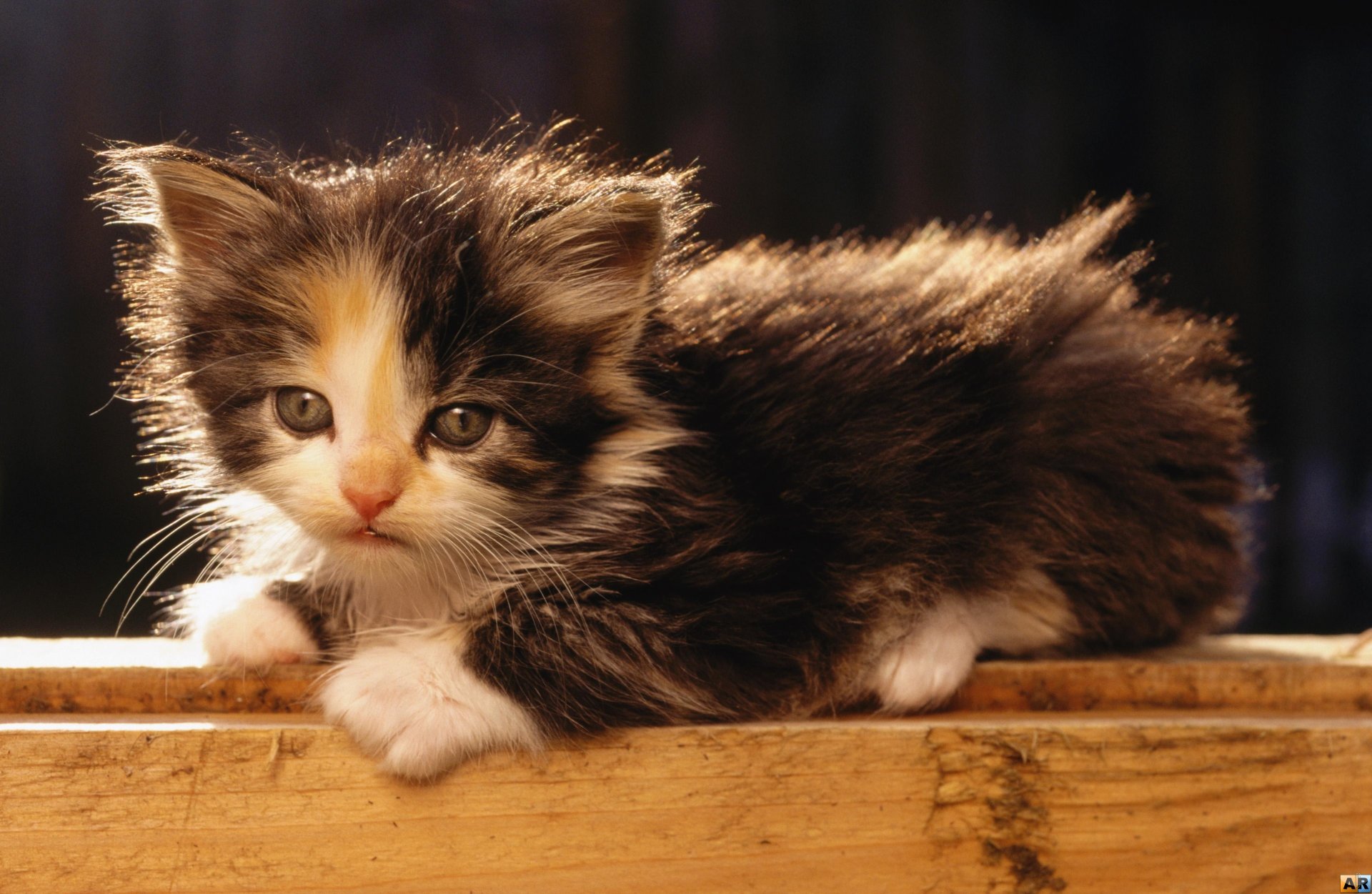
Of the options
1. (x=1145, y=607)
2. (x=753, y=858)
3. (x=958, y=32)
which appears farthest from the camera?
(x=958, y=32)

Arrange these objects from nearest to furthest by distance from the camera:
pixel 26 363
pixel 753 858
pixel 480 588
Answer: pixel 753 858
pixel 480 588
pixel 26 363

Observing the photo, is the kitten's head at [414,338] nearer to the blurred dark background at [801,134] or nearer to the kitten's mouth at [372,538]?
the kitten's mouth at [372,538]

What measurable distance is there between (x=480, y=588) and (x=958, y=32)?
1708 mm

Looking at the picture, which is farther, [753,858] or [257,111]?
[257,111]

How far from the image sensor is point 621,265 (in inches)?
49.6

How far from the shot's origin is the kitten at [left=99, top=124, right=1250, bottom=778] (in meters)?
1.16

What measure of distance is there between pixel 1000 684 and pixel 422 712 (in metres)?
0.67

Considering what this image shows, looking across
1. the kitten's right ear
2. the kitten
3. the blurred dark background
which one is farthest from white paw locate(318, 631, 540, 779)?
the blurred dark background

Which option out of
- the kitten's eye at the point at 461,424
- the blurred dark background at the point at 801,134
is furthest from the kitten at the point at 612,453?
the blurred dark background at the point at 801,134

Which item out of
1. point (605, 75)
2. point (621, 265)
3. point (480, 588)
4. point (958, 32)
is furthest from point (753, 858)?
point (958, 32)

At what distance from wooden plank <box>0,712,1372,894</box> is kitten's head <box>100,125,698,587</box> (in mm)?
252

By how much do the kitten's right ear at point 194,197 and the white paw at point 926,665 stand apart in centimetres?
86

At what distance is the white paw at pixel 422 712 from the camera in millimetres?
1094

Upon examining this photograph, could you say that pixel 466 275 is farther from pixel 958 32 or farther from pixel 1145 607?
pixel 958 32
